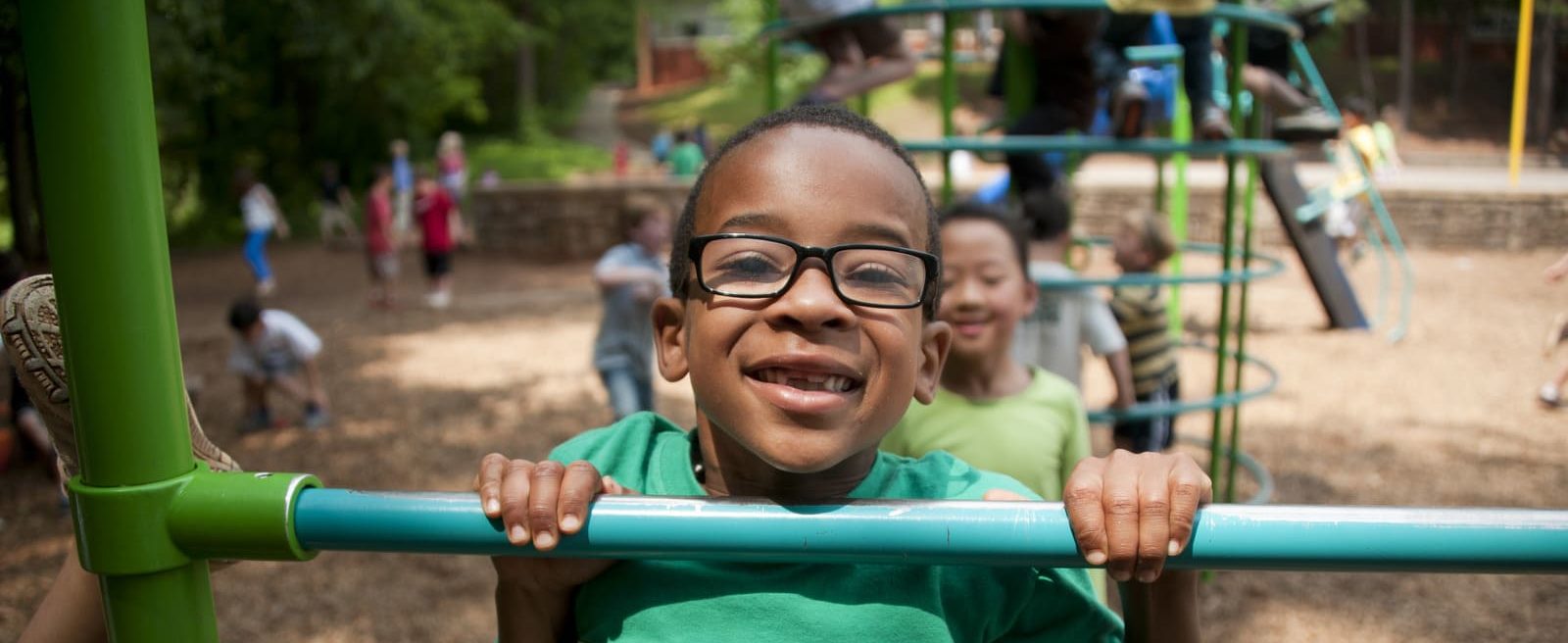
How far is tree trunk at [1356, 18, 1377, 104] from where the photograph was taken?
93.4ft

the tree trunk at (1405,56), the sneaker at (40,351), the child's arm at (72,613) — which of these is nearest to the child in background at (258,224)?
the child's arm at (72,613)

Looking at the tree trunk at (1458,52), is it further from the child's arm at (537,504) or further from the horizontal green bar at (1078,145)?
the child's arm at (537,504)

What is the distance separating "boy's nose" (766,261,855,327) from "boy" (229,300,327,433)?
215 inches

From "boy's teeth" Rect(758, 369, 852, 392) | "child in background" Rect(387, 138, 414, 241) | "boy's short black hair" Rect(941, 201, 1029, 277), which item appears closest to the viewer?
"boy's teeth" Rect(758, 369, 852, 392)

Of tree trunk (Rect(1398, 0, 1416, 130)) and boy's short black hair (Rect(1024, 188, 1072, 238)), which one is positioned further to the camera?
tree trunk (Rect(1398, 0, 1416, 130))

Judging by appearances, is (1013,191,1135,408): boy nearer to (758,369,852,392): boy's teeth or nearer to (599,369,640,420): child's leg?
(599,369,640,420): child's leg

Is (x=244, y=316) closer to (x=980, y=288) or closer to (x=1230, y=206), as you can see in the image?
(x=980, y=288)

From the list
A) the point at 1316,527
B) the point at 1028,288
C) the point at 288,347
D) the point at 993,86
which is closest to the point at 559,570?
the point at 1316,527

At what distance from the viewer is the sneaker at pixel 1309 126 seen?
527cm

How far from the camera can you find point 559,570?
1.18m

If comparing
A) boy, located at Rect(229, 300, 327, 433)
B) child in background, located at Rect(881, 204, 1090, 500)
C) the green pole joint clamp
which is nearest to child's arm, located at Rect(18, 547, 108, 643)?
the green pole joint clamp

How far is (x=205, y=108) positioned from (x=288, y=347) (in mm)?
14365

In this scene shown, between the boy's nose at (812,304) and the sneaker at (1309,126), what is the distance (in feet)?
16.0

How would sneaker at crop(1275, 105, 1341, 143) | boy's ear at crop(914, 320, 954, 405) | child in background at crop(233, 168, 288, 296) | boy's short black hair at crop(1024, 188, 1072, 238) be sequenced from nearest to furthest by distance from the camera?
boy's ear at crop(914, 320, 954, 405)
boy's short black hair at crop(1024, 188, 1072, 238)
sneaker at crop(1275, 105, 1341, 143)
child in background at crop(233, 168, 288, 296)
